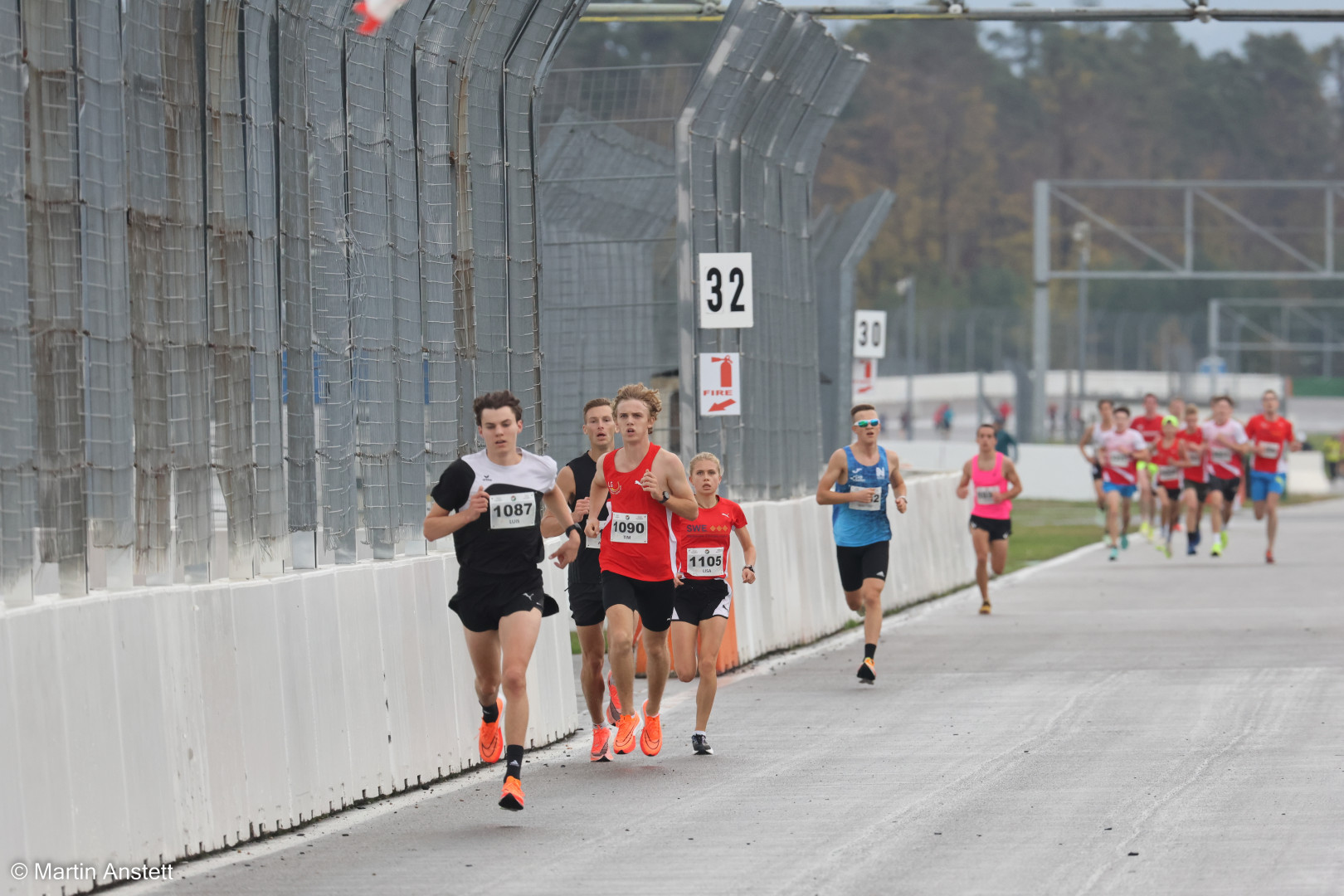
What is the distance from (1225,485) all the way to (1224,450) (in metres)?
0.46

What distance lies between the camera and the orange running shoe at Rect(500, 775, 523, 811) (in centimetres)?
907

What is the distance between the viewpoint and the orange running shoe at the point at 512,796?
29.8ft

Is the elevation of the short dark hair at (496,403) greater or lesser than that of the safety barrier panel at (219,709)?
greater

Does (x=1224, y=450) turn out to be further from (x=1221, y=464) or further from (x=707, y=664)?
(x=707, y=664)

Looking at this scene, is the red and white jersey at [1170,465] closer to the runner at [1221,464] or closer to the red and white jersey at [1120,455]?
the runner at [1221,464]

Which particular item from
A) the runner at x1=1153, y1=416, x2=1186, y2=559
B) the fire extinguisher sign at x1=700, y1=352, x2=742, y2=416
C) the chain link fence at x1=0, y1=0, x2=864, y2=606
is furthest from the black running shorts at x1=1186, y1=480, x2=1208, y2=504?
the chain link fence at x1=0, y1=0, x2=864, y2=606

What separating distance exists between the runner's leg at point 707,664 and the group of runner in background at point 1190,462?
15.1 meters

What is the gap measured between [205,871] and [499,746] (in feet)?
6.33

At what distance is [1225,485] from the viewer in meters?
26.6

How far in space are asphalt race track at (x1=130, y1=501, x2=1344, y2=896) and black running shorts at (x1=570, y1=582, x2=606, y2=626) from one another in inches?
24.7

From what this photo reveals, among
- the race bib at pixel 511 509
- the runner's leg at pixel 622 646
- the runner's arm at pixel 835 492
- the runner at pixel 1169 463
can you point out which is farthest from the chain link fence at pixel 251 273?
the runner at pixel 1169 463

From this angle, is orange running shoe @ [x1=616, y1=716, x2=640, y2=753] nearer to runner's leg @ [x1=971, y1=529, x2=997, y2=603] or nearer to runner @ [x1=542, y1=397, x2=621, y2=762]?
runner @ [x1=542, y1=397, x2=621, y2=762]

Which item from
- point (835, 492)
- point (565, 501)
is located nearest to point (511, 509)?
point (565, 501)

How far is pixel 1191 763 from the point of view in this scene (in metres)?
10.2
